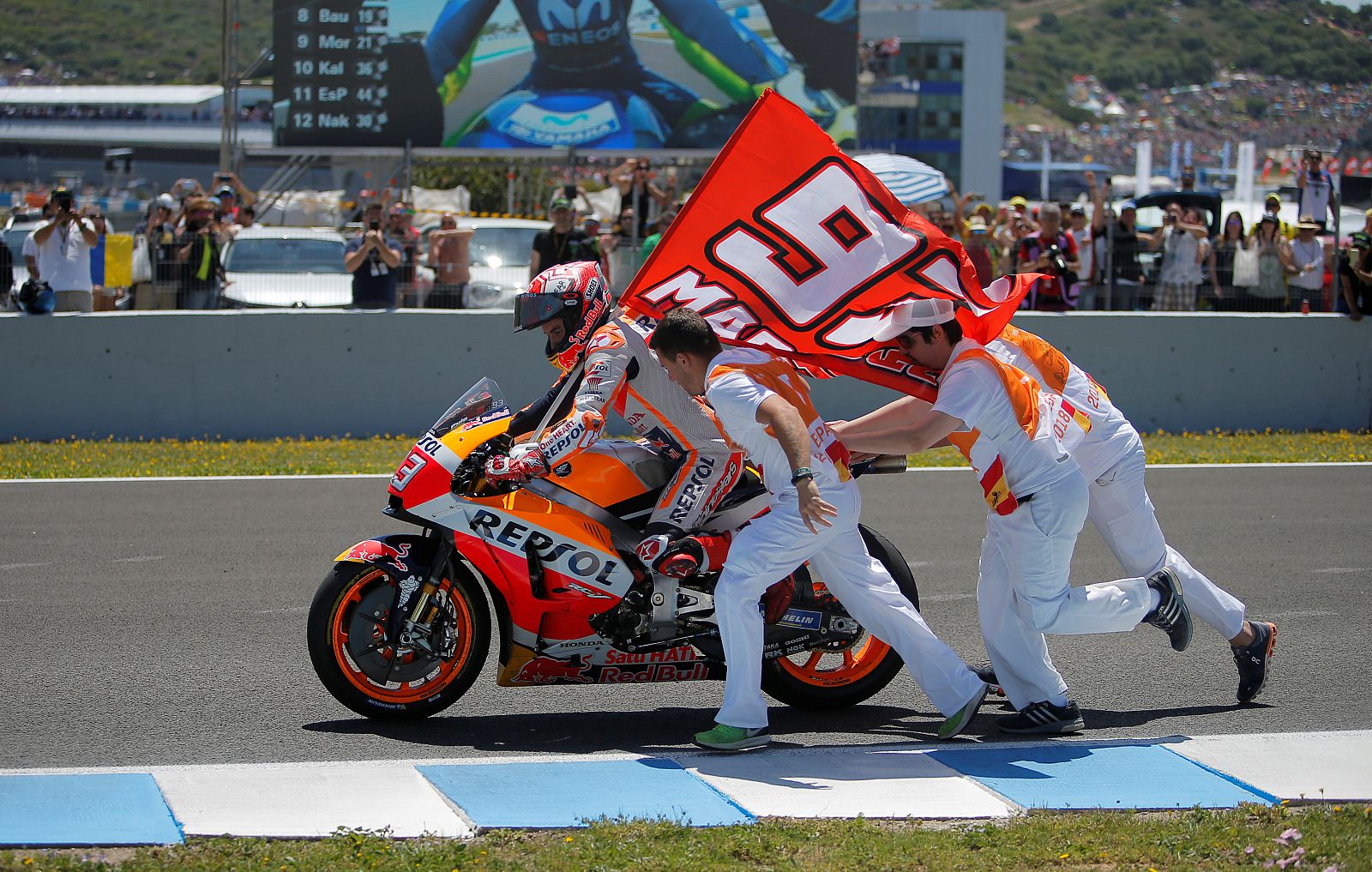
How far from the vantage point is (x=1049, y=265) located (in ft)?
47.8

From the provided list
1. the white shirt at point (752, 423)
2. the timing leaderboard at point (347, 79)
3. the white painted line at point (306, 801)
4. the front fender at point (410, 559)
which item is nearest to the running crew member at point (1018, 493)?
the white shirt at point (752, 423)

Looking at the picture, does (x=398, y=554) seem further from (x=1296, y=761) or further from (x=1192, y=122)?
(x=1192, y=122)

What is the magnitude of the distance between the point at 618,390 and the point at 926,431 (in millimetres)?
1224

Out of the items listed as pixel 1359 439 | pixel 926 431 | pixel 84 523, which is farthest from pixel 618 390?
pixel 1359 439

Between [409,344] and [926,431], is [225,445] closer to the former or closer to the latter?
[409,344]

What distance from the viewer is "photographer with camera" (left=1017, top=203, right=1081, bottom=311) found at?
14648 mm

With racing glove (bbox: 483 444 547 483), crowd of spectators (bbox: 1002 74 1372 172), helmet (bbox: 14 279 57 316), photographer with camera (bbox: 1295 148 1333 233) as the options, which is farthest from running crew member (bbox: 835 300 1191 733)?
crowd of spectators (bbox: 1002 74 1372 172)

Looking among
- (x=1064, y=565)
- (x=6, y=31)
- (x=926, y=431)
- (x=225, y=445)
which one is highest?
Answer: (x=6, y=31)

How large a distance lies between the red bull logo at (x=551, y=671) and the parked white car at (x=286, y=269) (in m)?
9.64

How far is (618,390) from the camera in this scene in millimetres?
6043

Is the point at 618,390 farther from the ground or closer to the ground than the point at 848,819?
farther from the ground

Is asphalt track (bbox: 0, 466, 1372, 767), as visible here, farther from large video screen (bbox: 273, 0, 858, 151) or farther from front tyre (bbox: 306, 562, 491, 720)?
large video screen (bbox: 273, 0, 858, 151)

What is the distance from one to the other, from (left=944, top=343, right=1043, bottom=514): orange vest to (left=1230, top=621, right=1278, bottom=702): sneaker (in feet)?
4.32

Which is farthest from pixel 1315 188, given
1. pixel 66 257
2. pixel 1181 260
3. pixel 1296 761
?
pixel 1296 761
